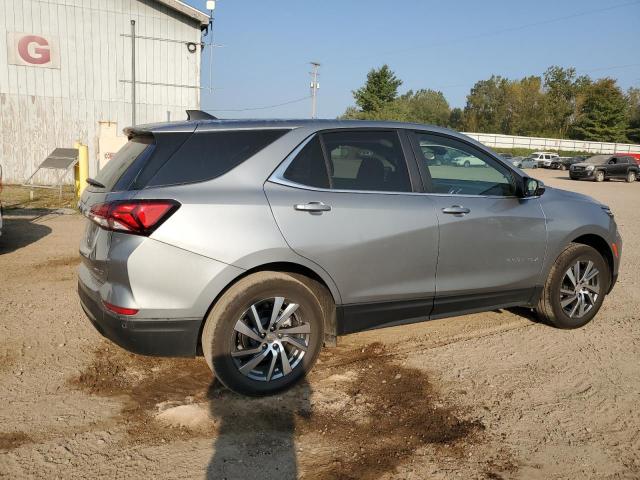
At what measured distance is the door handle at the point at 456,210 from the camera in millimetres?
4047

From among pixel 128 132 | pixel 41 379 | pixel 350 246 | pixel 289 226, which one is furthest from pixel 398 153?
pixel 41 379

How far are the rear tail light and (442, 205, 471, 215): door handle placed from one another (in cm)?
194

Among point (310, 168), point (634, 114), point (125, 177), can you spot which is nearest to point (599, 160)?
point (310, 168)

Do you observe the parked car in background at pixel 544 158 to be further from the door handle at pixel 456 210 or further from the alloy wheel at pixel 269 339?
the alloy wheel at pixel 269 339

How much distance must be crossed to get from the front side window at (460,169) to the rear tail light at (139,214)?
1934mm

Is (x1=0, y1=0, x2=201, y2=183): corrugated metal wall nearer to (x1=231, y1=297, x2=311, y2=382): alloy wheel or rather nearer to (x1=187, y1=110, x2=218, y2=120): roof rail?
(x1=187, y1=110, x2=218, y2=120): roof rail

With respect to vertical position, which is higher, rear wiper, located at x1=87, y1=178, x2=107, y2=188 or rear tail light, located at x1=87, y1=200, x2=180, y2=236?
rear wiper, located at x1=87, y1=178, x2=107, y2=188

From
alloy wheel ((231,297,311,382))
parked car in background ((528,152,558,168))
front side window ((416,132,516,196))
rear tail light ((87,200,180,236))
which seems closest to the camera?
rear tail light ((87,200,180,236))

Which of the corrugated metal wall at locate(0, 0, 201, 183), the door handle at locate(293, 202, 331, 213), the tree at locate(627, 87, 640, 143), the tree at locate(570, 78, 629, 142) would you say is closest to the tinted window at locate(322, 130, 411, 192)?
the door handle at locate(293, 202, 331, 213)

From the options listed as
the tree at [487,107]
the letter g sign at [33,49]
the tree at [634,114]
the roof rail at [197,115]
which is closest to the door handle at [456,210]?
the roof rail at [197,115]

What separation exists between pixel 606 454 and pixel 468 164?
233 cm

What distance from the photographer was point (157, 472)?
2.78m

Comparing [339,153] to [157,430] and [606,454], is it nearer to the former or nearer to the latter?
[157,430]

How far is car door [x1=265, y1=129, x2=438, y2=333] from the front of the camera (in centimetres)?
354
